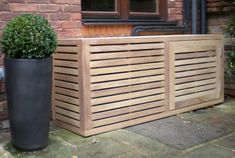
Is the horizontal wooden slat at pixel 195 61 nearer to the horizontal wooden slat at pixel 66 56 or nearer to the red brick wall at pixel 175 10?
the red brick wall at pixel 175 10

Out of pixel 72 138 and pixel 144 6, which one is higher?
pixel 144 6

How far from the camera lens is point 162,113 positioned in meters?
4.44

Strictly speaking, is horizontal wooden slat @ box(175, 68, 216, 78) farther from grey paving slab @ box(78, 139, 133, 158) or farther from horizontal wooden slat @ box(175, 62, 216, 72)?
grey paving slab @ box(78, 139, 133, 158)

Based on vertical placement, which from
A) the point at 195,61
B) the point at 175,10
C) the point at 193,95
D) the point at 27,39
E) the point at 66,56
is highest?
the point at 175,10

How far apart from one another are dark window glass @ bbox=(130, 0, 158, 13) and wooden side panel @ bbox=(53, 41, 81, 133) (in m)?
1.75

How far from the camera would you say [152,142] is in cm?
Result: 361

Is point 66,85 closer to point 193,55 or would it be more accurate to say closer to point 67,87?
point 67,87

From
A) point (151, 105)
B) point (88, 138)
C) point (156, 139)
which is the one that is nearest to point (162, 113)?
point (151, 105)

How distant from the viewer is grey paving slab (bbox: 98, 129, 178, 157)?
11.1 feet

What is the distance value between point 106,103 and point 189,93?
1291 millimetres

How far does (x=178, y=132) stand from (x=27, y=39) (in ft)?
5.89

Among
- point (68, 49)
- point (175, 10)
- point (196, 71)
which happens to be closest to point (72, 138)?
point (68, 49)

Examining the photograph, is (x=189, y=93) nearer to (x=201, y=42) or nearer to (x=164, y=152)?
(x=201, y=42)

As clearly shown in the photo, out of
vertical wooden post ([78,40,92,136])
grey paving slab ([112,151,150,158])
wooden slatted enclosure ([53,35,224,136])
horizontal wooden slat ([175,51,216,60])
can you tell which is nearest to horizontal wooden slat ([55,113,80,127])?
wooden slatted enclosure ([53,35,224,136])
